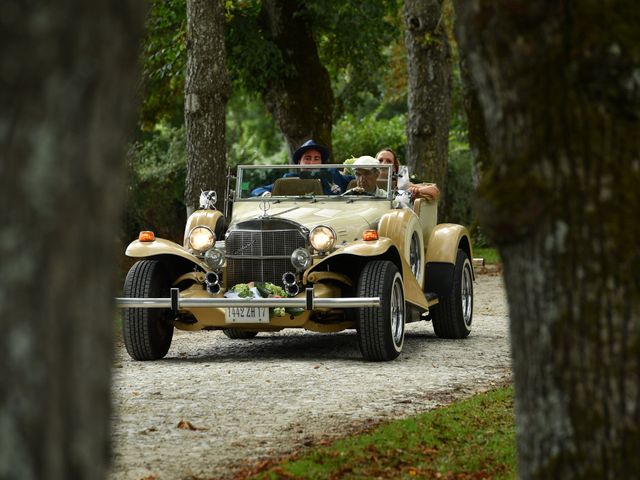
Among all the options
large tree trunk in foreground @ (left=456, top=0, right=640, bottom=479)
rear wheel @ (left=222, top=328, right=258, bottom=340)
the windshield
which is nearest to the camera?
large tree trunk in foreground @ (left=456, top=0, right=640, bottom=479)

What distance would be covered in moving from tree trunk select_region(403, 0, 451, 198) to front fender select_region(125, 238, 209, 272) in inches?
449

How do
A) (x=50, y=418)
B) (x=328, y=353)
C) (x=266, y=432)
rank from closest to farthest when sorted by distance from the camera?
(x=50, y=418), (x=266, y=432), (x=328, y=353)

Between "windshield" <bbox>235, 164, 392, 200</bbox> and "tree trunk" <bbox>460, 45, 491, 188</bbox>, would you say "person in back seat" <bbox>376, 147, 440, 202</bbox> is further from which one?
"tree trunk" <bbox>460, 45, 491, 188</bbox>

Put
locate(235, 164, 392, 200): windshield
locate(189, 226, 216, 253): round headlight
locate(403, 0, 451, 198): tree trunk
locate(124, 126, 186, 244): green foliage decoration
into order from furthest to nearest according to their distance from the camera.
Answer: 1. locate(124, 126, 186, 244): green foliage decoration
2. locate(403, 0, 451, 198): tree trunk
3. locate(235, 164, 392, 200): windshield
4. locate(189, 226, 216, 253): round headlight

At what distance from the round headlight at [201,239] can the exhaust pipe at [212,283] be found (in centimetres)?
40

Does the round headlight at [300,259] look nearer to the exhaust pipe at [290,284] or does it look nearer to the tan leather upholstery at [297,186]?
the exhaust pipe at [290,284]

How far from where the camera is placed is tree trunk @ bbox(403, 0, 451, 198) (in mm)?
22609

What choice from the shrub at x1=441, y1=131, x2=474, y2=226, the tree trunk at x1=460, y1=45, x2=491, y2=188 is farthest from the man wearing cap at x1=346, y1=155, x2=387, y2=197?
the shrub at x1=441, y1=131, x2=474, y2=226

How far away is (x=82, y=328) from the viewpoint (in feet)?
8.89

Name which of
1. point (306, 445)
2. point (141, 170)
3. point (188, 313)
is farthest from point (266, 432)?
point (141, 170)

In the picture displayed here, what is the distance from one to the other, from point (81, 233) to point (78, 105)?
26cm

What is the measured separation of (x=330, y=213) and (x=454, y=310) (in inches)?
73.1

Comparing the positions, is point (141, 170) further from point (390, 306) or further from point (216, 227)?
point (390, 306)

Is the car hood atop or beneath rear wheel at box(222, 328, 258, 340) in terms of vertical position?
atop
